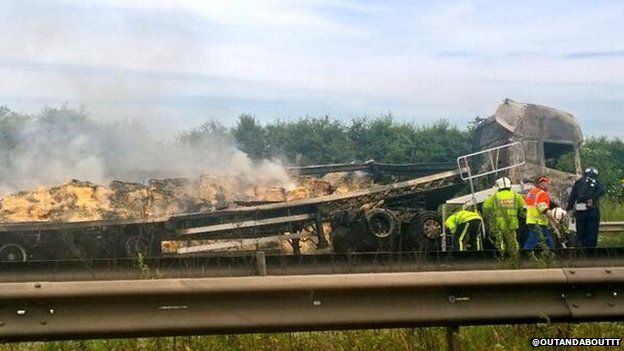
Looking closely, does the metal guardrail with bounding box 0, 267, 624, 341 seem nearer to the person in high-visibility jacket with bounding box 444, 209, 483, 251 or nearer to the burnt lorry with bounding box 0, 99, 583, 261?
the person in high-visibility jacket with bounding box 444, 209, 483, 251

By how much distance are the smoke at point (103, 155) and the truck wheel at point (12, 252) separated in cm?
265

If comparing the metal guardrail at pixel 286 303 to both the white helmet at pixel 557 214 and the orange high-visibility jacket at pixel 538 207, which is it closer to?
the orange high-visibility jacket at pixel 538 207


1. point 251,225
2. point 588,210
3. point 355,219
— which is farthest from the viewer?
point 355,219

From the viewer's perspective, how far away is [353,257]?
10.9m

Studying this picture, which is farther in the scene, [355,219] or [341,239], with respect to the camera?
[355,219]

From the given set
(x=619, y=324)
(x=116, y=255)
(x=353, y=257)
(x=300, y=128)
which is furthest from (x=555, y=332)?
(x=300, y=128)

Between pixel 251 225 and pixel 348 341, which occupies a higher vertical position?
pixel 251 225

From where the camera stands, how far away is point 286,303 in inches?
180

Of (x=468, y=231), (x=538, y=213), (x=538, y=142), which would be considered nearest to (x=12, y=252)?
(x=468, y=231)

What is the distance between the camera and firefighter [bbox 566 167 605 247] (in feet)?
47.6

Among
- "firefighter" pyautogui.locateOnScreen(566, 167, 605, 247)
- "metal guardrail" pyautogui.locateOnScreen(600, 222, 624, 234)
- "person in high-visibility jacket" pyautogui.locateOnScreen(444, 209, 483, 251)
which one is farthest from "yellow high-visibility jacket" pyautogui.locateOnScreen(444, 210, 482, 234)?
"metal guardrail" pyautogui.locateOnScreen(600, 222, 624, 234)

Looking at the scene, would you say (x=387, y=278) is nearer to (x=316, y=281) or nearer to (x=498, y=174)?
(x=316, y=281)

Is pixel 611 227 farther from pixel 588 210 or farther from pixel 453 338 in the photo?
pixel 453 338

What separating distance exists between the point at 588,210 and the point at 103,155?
11.5 m
